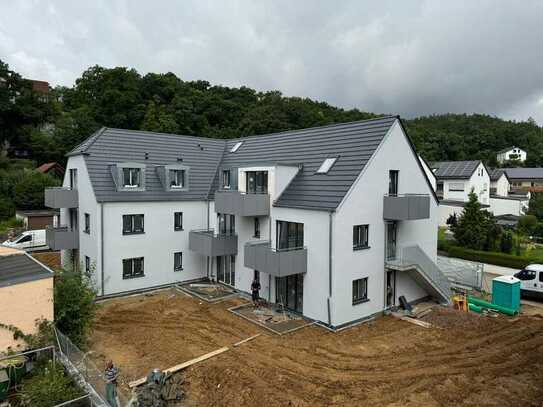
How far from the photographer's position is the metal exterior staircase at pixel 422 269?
17325 millimetres

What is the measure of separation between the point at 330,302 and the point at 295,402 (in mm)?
5638

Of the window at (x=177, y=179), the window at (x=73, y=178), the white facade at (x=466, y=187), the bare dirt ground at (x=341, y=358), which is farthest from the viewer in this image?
the white facade at (x=466, y=187)

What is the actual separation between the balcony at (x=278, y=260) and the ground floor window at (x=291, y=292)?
1023mm

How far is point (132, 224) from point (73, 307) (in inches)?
336

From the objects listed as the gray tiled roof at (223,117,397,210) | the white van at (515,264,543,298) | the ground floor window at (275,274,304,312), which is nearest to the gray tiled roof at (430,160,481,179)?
the white van at (515,264,543,298)

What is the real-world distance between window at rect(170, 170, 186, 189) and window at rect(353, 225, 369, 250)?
1170 cm

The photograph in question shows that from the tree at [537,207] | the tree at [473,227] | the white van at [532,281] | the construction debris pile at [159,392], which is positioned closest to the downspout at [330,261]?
the construction debris pile at [159,392]

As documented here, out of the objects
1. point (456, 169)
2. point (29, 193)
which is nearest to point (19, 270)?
point (29, 193)

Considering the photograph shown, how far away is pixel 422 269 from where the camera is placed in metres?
18.1

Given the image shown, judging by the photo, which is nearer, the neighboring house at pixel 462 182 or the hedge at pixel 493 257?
the hedge at pixel 493 257

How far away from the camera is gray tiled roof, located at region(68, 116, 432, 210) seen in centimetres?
1697

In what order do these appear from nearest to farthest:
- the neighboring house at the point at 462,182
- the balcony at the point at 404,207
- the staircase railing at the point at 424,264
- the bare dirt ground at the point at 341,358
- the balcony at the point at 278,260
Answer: the bare dirt ground at the point at 341,358 < the balcony at the point at 278,260 < the balcony at the point at 404,207 < the staircase railing at the point at 424,264 < the neighboring house at the point at 462,182

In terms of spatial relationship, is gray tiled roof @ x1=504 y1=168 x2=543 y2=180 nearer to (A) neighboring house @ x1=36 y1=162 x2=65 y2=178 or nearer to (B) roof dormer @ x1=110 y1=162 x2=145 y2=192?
(B) roof dormer @ x1=110 y1=162 x2=145 y2=192

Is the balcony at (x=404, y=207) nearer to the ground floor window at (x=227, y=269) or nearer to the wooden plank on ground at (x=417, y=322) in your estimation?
the wooden plank on ground at (x=417, y=322)
